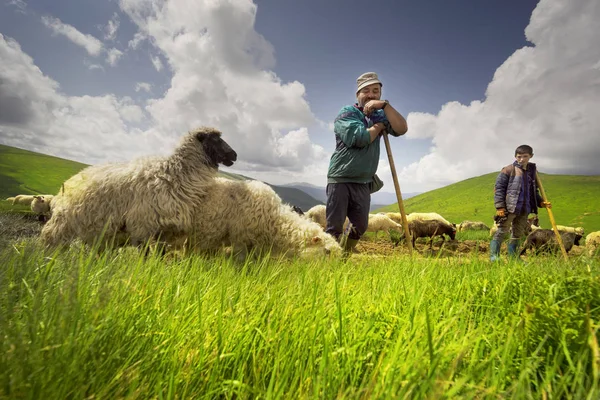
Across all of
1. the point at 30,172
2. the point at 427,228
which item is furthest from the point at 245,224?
the point at 30,172

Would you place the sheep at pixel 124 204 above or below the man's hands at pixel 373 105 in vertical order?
below

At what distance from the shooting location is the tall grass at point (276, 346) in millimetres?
847

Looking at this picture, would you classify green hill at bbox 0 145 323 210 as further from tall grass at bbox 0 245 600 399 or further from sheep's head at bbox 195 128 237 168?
tall grass at bbox 0 245 600 399

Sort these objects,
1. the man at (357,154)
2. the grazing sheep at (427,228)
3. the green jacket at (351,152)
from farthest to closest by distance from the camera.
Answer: the grazing sheep at (427,228), the man at (357,154), the green jacket at (351,152)

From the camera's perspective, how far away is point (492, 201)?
5884 centimetres

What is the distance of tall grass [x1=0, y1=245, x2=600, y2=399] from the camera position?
85 centimetres

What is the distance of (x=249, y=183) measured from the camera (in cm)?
511

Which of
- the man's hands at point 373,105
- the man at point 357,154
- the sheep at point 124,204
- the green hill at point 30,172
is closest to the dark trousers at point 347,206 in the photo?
the man at point 357,154

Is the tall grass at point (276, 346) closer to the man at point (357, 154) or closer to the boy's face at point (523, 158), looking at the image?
the man at point (357, 154)

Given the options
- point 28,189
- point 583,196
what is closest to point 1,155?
point 28,189

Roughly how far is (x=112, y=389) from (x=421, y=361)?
1099 millimetres

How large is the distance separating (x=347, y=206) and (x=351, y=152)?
1006mm

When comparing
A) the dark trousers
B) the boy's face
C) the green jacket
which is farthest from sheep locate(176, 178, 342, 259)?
the boy's face

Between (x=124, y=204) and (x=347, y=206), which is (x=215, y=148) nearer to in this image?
(x=124, y=204)
